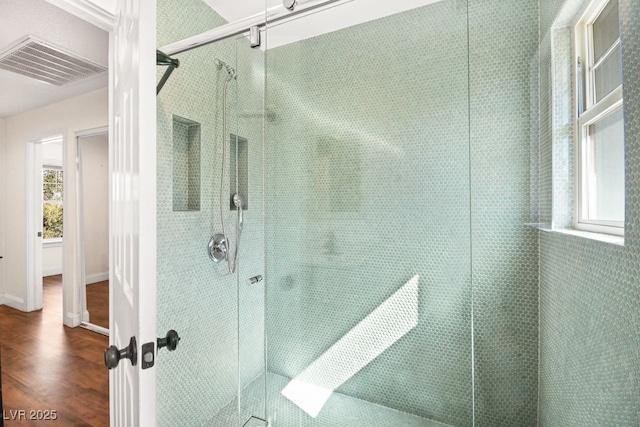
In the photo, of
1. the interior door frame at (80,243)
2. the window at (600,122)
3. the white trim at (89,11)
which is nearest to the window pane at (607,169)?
the window at (600,122)

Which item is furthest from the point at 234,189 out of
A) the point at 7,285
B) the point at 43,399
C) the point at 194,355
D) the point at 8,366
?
the point at 7,285

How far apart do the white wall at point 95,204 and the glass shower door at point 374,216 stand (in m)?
3.33

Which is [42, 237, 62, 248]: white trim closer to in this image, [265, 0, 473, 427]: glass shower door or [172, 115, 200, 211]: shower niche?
[172, 115, 200, 211]: shower niche

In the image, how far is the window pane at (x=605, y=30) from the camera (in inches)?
39.5

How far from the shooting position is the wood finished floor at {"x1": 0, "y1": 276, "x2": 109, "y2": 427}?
1861 millimetres

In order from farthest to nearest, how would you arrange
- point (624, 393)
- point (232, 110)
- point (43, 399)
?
point (43, 399) < point (232, 110) < point (624, 393)

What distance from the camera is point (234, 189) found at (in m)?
1.75

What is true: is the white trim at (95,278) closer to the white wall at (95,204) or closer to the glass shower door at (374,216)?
the white wall at (95,204)

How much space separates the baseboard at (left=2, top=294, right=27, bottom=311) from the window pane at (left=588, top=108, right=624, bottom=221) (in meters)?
5.38

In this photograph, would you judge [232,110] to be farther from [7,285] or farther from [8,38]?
[7,285]

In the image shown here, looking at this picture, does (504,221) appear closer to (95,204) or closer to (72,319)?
(72,319)

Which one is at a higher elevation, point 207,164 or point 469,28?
point 469,28

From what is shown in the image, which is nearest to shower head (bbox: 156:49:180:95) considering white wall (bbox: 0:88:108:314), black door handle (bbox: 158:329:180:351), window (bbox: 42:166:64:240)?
black door handle (bbox: 158:329:180:351)

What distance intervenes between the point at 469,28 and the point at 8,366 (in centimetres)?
393
